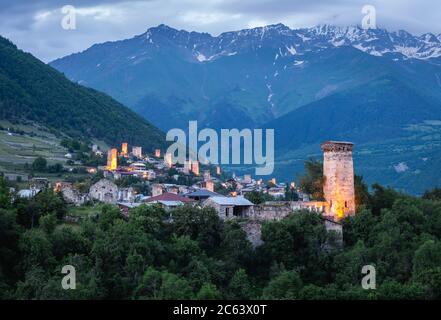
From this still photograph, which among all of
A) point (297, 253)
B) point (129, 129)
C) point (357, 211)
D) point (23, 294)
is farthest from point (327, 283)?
point (129, 129)

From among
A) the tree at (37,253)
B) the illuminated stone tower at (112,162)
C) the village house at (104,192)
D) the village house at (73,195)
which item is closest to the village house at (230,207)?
the tree at (37,253)

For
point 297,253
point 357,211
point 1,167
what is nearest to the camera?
point 297,253

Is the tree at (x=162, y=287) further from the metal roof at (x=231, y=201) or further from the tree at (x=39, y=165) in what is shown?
the tree at (x=39, y=165)

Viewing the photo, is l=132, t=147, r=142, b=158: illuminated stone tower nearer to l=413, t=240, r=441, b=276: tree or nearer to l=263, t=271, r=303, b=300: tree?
l=413, t=240, r=441, b=276: tree

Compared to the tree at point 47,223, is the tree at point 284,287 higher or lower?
lower

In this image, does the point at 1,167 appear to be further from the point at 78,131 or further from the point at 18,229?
the point at 78,131

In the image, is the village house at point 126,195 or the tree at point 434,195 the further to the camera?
the tree at point 434,195

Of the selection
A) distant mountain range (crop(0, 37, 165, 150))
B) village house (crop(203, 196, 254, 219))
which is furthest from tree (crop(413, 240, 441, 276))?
distant mountain range (crop(0, 37, 165, 150))
